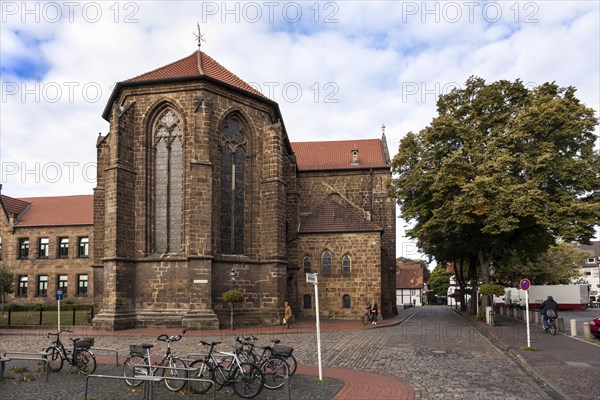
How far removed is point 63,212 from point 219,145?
3017cm

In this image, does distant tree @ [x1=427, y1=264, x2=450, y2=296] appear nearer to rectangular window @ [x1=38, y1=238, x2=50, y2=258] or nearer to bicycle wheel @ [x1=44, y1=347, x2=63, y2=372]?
rectangular window @ [x1=38, y1=238, x2=50, y2=258]

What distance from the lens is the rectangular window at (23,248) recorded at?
4844 cm

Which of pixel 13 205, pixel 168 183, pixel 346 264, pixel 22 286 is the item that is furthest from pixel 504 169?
pixel 13 205

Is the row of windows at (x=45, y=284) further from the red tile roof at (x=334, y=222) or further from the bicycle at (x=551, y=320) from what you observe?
the bicycle at (x=551, y=320)

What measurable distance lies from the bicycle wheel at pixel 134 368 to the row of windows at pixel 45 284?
39478mm

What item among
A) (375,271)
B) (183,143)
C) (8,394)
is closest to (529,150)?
(375,271)

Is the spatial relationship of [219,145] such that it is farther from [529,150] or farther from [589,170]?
[589,170]

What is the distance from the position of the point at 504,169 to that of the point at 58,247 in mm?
39818

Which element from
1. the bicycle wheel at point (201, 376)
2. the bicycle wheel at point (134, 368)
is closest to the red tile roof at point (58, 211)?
the bicycle wheel at point (134, 368)

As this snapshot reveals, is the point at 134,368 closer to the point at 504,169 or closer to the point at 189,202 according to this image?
the point at 189,202

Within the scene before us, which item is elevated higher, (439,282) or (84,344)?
(84,344)

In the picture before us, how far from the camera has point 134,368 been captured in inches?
400

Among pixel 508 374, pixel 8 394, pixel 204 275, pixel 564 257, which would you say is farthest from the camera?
pixel 564 257

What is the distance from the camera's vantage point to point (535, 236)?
28.2m
